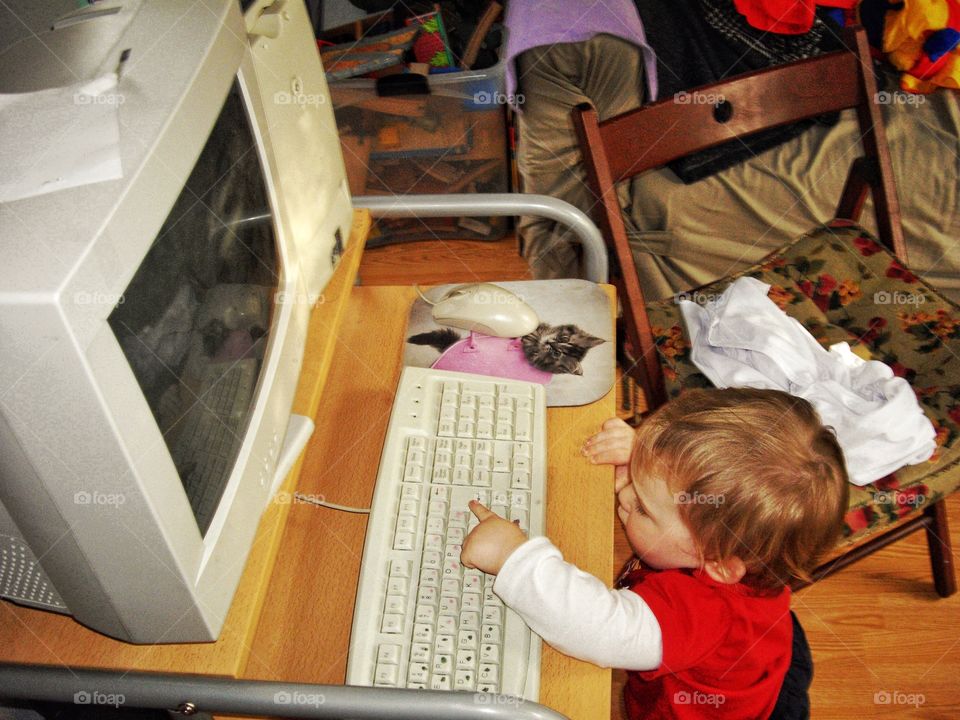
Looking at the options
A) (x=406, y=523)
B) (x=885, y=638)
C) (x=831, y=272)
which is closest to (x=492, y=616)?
(x=406, y=523)

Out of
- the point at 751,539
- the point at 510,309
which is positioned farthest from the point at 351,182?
the point at 751,539

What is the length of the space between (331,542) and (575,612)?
0.96 feet

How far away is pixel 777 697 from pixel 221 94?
0.94m

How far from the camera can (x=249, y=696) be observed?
65cm

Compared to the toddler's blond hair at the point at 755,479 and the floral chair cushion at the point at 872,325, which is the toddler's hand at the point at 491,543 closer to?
the toddler's blond hair at the point at 755,479

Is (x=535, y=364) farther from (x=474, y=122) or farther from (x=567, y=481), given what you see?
(x=474, y=122)

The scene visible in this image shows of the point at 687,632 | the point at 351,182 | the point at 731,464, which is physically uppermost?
the point at 731,464

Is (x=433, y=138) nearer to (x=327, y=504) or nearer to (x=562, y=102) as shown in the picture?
(x=562, y=102)

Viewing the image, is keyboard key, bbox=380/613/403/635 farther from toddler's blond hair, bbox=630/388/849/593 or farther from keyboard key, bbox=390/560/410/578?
toddler's blond hair, bbox=630/388/849/593

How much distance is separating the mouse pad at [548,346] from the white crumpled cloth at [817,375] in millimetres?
235

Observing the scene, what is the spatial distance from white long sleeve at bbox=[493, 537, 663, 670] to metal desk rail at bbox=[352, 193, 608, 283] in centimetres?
49

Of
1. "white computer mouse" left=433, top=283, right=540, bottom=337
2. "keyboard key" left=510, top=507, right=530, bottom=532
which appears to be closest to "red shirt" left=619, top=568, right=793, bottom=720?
"keyboard key" left=510, top=507, right=530, bottom=532

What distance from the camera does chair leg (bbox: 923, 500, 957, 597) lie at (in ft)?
4.87

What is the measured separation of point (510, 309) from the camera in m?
1.01
